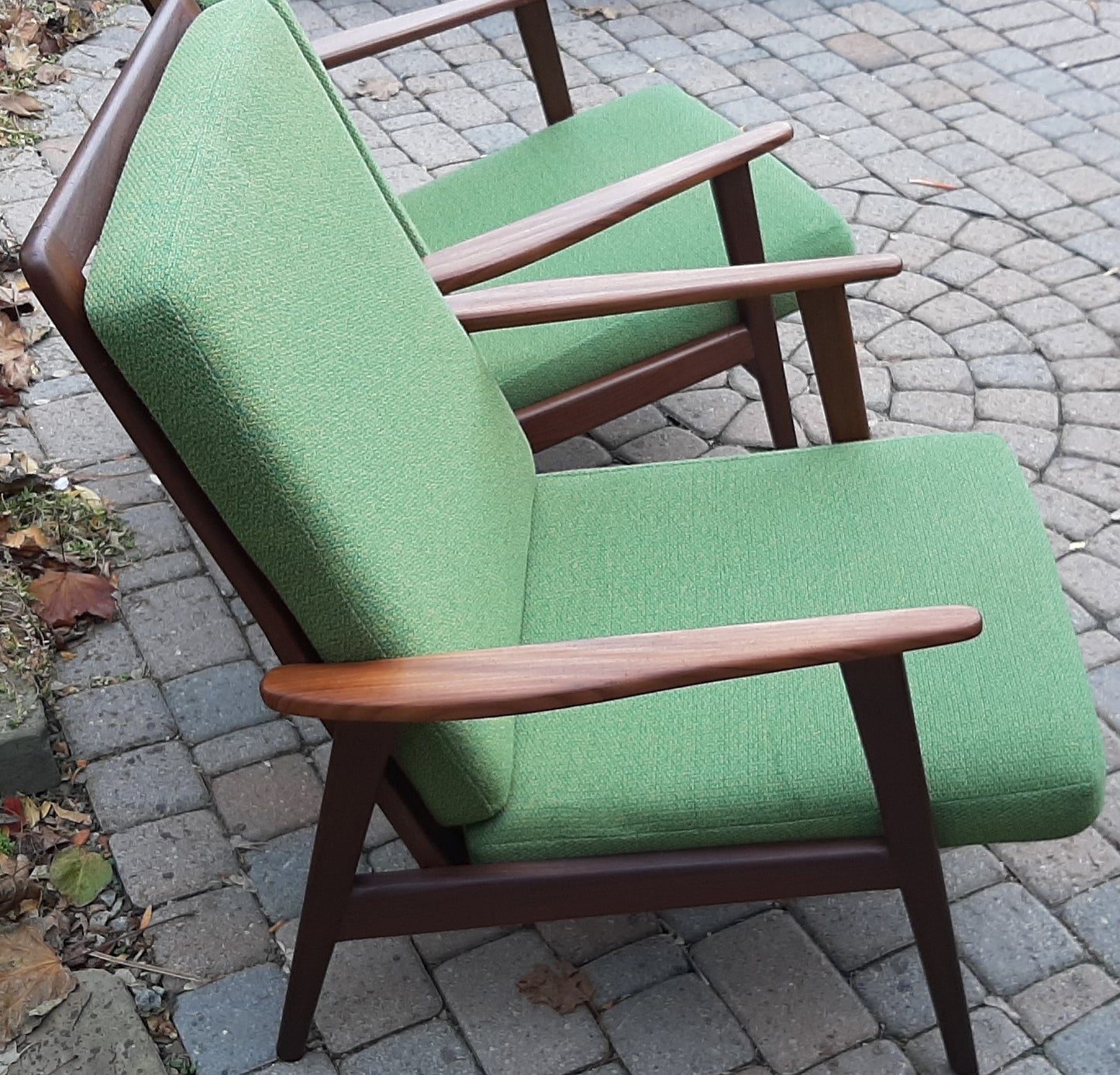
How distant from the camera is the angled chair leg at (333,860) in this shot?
169 centimetres

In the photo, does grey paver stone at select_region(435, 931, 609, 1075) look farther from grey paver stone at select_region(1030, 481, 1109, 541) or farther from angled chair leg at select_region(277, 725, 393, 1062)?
grey paver stone at select_region(1030, 481, 1109, 541)

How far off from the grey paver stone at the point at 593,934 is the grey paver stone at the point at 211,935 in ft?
1.46

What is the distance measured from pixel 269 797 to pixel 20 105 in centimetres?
292

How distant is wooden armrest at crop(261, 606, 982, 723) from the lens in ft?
5.10

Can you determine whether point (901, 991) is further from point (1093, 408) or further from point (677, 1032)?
point (1093, 408)

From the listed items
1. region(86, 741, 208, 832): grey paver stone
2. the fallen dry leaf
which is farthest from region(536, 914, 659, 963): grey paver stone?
the fallen dry leaf

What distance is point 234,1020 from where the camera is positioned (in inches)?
82.0

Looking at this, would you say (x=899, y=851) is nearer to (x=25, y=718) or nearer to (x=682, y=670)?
(x=682, y=670)

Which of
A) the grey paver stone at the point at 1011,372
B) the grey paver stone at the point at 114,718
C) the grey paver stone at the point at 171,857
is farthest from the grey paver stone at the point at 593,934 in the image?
the grey paver stone at the point at 1011,372

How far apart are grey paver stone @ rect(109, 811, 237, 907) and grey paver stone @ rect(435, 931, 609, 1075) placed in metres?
0.44

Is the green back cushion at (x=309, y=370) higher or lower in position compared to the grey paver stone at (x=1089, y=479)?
higher

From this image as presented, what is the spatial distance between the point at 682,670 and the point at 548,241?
112cm

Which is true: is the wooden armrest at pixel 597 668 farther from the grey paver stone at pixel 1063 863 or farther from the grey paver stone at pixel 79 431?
the grey paver stone at pixel 79 431

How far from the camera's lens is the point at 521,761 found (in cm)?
184
